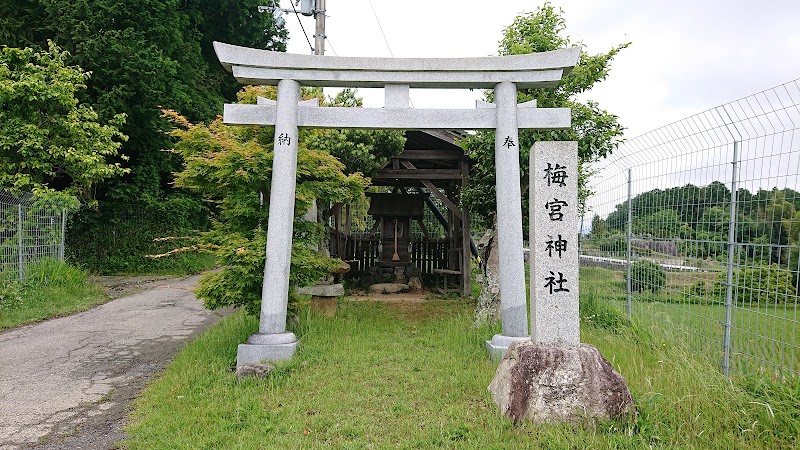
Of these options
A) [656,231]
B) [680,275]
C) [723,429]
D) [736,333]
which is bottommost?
[723,429]

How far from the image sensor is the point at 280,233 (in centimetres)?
583

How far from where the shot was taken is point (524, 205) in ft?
27.9

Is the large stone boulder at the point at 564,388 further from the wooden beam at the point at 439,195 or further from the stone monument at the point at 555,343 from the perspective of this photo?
the wooden beam at the point at 439,195

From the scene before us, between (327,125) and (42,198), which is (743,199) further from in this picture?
(42,198)

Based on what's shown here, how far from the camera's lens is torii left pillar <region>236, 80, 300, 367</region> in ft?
18.9

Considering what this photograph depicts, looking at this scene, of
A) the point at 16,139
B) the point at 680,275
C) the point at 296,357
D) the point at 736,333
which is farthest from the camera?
the point at 16,139

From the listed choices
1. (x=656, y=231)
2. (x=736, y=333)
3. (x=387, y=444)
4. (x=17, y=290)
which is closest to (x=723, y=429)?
(x=736, y=333)

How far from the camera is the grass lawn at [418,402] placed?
348 cm

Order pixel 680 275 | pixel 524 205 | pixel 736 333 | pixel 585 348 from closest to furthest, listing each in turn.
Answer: pixel 585 348
pixel 736 333
pixel 680 275
pixel 524 205

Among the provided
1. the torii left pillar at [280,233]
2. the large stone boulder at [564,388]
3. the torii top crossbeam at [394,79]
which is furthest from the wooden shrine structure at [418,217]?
the large stone boulder at [564,388]

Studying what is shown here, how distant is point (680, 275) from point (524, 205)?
11.7 ft

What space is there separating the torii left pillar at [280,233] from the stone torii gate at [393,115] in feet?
0.04

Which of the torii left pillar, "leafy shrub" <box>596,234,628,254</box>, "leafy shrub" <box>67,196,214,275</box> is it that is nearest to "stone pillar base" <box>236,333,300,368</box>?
the torii left pillar

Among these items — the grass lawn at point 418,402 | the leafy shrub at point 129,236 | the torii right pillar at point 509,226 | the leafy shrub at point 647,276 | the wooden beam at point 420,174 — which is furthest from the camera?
the leafy shrub at point 129,236
